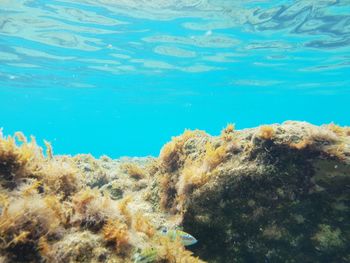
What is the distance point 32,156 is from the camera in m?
3.90

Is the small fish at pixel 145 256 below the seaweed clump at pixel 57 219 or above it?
below

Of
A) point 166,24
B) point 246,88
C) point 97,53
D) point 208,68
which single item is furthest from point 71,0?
point 246,88

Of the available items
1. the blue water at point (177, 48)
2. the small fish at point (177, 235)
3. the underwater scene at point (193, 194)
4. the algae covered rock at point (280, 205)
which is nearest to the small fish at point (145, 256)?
the underwater scene at point (193, 194)

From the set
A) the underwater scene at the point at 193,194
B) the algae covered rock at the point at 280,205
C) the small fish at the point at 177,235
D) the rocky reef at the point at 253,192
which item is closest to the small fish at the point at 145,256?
the underwater scene at the point at 193,194

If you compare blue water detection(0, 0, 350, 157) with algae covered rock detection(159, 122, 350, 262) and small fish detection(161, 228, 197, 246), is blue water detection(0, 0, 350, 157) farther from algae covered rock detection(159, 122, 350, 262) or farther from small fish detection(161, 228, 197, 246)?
small fish detection(161, 228, 197, 246)

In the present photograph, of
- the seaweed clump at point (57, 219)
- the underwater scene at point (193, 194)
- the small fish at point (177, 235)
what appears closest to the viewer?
the seaweed clump at point (57, 219)

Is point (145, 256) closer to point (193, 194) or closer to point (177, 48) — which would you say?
point (193, 194)

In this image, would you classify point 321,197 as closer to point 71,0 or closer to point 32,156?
point 32,156

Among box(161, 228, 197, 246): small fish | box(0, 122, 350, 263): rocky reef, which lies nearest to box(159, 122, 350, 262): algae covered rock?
box(0, 122, 350, 263): rocky reef

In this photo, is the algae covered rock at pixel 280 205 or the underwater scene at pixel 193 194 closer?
the underwater scene at pixel 193 194

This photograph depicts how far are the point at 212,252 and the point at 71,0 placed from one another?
19726 millimetres

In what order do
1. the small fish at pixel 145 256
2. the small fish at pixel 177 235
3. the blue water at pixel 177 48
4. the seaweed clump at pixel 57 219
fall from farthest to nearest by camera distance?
the blue water at pixel 177 48 < the small fish at pixel 177 235 < the small fish at pixel 145 256 < the seaweed clump at pixel 57 219

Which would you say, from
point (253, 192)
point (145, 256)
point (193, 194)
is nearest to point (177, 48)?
point (193, 194)

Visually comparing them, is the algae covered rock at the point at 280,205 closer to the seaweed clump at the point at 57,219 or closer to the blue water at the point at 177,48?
the seaweed clump at the point at 57,219
